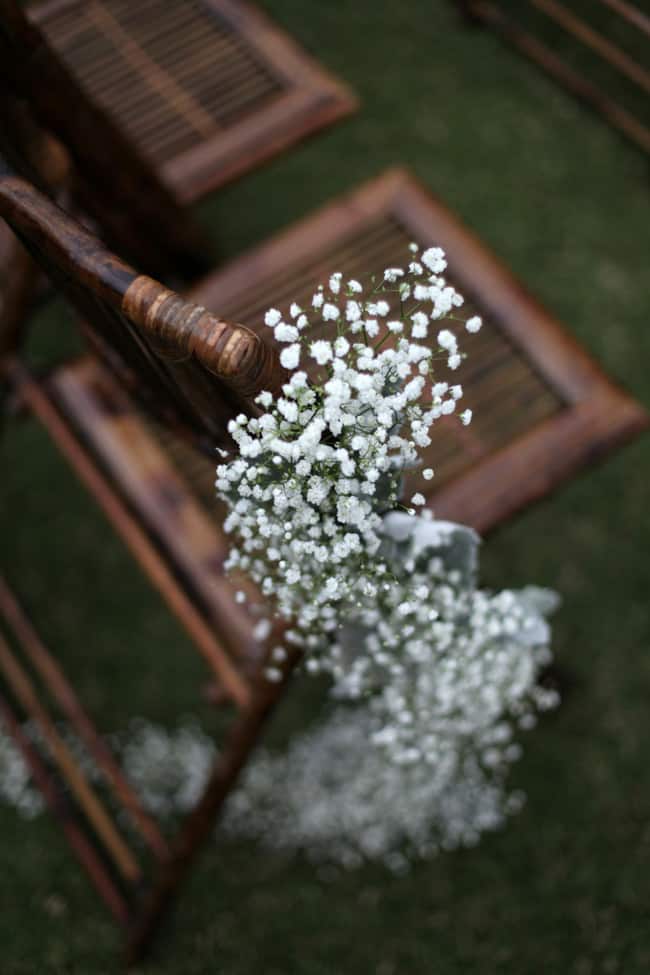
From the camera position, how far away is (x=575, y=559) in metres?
2.37

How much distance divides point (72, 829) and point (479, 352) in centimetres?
128

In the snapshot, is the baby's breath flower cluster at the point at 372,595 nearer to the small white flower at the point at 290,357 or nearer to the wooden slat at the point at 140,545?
the small white flower at the point at 290,357

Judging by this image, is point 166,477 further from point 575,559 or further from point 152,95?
point 575,559

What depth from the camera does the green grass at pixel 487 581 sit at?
2055mm

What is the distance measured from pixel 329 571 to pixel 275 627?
23 centimetres

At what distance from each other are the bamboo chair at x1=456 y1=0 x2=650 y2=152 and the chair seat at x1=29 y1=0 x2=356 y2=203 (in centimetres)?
53

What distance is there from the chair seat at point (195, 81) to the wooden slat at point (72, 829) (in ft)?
3.93

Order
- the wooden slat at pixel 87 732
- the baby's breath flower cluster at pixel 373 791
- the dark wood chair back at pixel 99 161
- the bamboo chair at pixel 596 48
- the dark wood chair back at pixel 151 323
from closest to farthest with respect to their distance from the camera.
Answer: the dark wood chair back at pixel 151 323 < the dark wood chair back at pixel 99 161 < the wooden slat at pixel 87 732 < the bamboo chair at pixel 596 48 < the baby's breath flower cluster at pixel 373 791

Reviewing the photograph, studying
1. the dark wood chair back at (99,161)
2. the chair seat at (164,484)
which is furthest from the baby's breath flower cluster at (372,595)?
the dark wood chair back at (99,161)

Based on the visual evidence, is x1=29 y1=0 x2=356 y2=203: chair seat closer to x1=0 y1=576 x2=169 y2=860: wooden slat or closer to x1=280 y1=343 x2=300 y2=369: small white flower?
x1=0 y1=576 x2=169 y2=860: wooden slat

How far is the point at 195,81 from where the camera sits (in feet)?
6.64

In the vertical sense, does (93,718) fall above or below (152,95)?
below

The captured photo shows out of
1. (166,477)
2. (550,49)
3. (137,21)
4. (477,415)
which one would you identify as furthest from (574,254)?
(166,477)

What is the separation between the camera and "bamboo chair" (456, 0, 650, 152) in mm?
1839
